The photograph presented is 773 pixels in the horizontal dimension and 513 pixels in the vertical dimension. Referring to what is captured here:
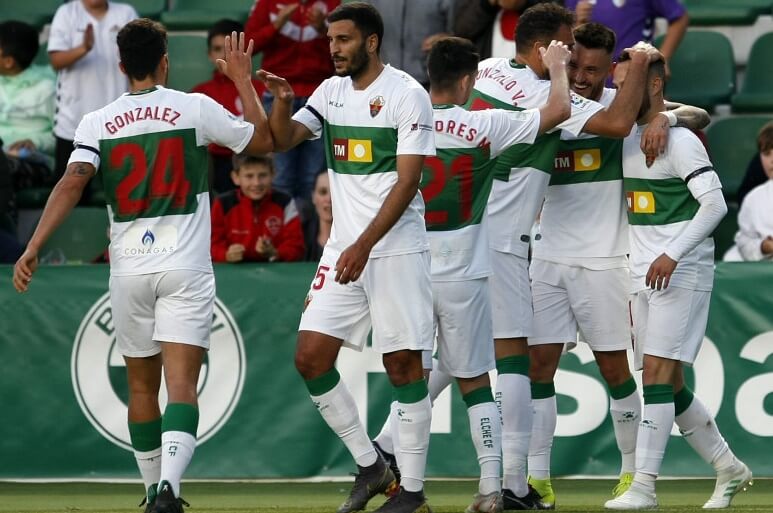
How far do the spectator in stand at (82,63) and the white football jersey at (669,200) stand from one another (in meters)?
5.71

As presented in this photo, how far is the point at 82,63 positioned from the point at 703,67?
5.23m

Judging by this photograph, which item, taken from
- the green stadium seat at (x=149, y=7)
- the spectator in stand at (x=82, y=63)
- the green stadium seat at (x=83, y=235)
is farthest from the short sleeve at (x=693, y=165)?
the green stadium seat at (x=149, y=7)

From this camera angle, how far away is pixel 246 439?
363 inches

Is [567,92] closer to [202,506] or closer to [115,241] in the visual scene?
[115,241]

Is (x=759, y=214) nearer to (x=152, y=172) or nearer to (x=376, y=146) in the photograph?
(x=376, y=146)

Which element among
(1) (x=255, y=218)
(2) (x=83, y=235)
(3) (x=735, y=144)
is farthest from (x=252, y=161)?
(3) (x=735, y=144)

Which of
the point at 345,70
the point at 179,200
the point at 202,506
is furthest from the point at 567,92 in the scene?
the point at 202,506

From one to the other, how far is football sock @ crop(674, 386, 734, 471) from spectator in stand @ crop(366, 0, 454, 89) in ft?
14.6

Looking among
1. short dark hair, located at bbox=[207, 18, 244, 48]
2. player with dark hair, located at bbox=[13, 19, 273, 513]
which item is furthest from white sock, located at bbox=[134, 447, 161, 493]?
short dark hair, located at bbox=[207, 18, 244, 48]

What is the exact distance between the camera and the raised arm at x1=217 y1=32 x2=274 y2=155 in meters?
6.87

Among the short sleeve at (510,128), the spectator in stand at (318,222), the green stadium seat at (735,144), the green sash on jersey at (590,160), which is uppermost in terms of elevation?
the short sleeve at (510,128)

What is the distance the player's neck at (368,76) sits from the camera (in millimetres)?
6672

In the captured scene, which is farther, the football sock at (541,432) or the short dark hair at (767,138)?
the short dark hair at (767,138)

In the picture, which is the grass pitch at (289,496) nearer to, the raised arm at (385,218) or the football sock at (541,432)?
the football sock at (541,432)
